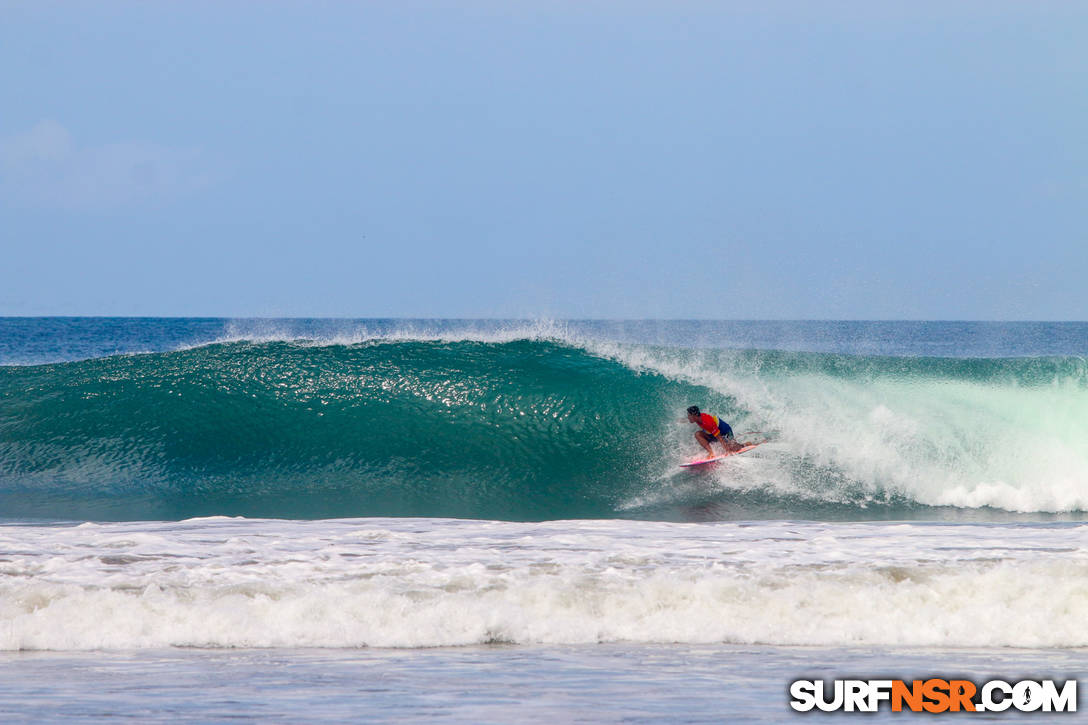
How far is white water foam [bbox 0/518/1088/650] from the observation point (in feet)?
17.0

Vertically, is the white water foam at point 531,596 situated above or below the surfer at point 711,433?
below

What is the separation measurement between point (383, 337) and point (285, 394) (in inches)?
93.8

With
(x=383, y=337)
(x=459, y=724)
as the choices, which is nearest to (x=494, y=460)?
(x=383, y=337)

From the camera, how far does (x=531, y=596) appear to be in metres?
5.48

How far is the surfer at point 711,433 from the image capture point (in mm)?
10656

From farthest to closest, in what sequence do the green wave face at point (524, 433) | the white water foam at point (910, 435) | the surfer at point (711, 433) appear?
the surfer at point (711, 433)
the white water foam at point (910, 435)
the green wave face at point (524, 433)

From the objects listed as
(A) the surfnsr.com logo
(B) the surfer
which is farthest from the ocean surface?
(B) the surfer

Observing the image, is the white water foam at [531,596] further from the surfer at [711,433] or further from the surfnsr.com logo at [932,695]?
the surfer at [711,433]

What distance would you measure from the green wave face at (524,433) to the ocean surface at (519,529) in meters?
0.05

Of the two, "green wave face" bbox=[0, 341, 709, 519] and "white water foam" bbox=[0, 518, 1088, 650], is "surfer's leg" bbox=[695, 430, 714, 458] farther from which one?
"white water foam" bbox=[0, 518, 1088, 650]

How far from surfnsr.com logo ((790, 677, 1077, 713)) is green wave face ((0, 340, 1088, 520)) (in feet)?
15.8

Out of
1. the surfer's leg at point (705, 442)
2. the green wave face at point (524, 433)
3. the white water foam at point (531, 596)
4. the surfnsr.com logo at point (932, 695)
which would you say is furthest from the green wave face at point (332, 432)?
the surfnsr.com logo at point (932, 695)

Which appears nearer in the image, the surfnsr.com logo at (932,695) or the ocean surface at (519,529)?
the surfnsr.com logo at (932,695)

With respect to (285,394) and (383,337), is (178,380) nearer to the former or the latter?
(285,394)
